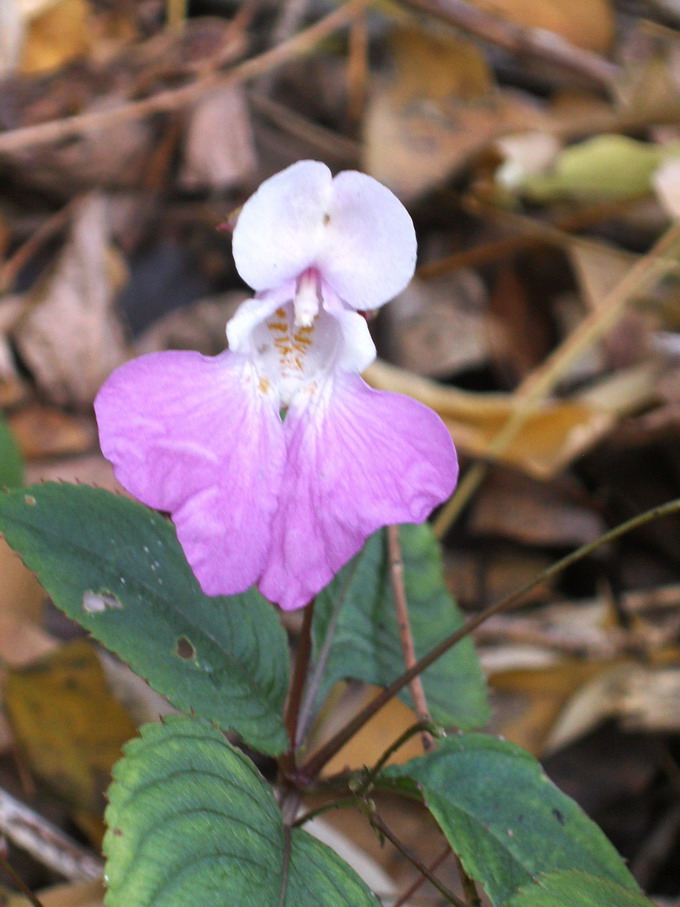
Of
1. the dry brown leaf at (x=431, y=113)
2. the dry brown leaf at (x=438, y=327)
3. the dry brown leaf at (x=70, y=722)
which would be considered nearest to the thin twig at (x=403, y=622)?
the dry brown leaf at (x=70, y=722)

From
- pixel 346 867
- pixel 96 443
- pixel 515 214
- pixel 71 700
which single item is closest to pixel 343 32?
pixel 515 214

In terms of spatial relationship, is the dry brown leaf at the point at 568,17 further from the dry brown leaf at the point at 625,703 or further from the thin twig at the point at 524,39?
the dry brown leaf at the point at 625,703

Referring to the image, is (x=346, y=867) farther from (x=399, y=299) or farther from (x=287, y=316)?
(x=399, y=299)

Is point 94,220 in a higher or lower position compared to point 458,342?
higher

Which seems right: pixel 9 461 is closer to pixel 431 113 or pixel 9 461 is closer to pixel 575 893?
pixel 575 893

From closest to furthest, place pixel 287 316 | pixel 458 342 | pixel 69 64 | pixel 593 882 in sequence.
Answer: pixel 593 882 < pixel 287 316 < pixel 458 342 < pixel 69 64

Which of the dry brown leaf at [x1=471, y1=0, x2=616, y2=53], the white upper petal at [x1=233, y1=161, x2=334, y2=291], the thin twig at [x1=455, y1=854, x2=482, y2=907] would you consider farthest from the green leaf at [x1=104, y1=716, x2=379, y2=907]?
the dry brown leaf at [x1=471, y1=0, x2=616, y2=53]

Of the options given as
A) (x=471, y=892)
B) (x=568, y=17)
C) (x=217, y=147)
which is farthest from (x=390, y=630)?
(x=568, y=17)
